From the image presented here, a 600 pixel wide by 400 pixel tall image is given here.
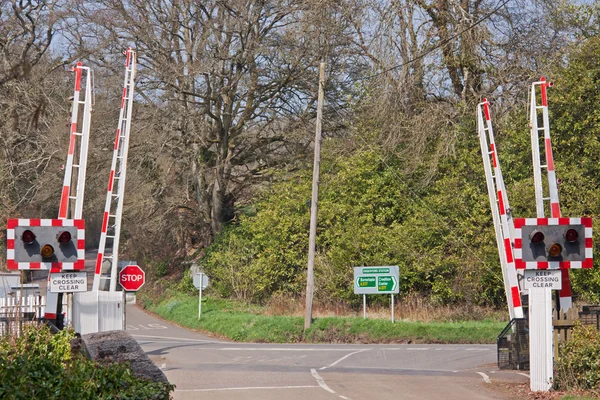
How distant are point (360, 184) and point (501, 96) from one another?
726cm

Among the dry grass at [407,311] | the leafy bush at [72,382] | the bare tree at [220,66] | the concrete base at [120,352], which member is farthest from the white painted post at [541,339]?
the bare tree at [220,66]

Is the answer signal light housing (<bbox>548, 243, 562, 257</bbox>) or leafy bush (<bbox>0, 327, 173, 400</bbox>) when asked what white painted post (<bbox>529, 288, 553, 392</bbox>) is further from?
leafy bush (<bbox>0, 327, 173, 400</bbox>)

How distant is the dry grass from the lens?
109ft

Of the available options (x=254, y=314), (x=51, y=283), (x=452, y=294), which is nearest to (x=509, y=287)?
(x=51, y=283)

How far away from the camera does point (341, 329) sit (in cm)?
3016

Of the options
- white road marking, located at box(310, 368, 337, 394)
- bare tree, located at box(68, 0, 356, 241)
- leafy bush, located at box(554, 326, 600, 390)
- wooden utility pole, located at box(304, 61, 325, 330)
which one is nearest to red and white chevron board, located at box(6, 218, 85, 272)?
white road marking, located at box(310, 368, 337, 394)

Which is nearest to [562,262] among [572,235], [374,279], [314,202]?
[572,235]

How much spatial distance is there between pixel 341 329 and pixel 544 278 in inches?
679

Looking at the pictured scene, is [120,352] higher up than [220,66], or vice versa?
[220,66]

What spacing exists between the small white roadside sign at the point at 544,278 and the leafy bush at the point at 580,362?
911mm

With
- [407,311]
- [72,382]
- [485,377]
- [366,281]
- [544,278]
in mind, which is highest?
[366,281]

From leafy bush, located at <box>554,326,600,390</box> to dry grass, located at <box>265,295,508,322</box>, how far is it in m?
19.1

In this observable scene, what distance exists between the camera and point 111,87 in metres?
39.2

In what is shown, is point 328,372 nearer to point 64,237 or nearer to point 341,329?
point 64,237
